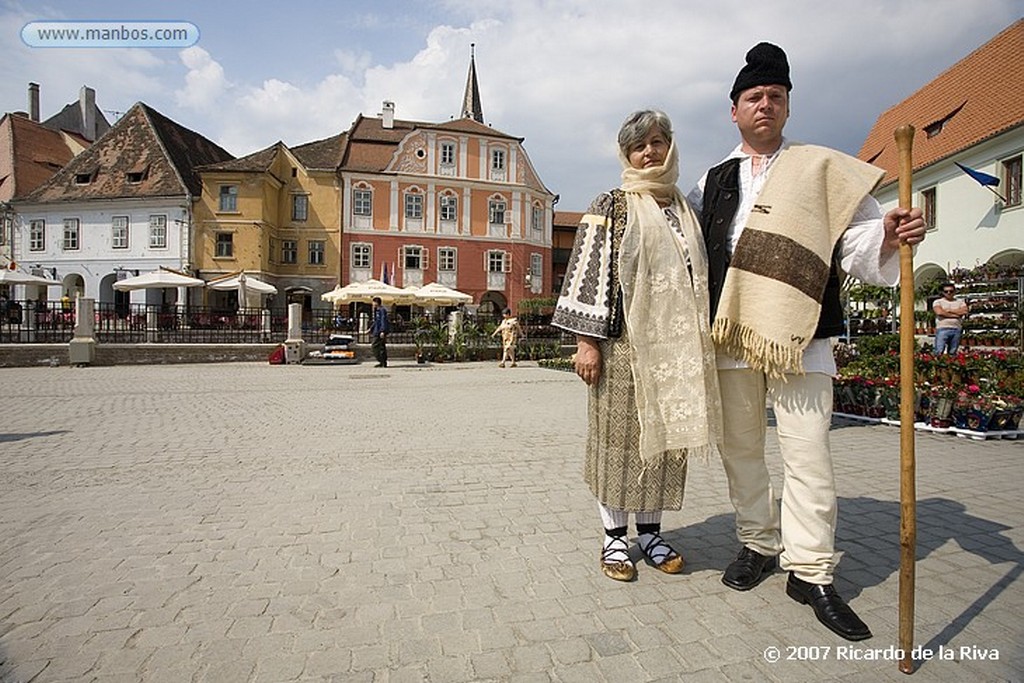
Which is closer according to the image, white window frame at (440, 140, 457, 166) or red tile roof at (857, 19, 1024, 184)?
red tile roof at (857, 19, 1024, 184)

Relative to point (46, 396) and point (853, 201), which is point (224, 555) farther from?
point (46, 396)

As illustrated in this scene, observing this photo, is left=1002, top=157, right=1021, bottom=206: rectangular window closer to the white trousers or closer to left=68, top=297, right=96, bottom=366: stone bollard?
the white trousers

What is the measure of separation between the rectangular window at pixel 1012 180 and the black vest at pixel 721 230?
23.3m

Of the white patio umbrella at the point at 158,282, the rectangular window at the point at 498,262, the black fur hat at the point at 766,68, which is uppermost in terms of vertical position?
the rectangular window at the point at 498,262

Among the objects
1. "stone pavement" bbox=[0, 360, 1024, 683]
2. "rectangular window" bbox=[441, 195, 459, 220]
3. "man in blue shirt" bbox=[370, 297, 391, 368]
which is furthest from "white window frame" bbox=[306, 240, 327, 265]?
"stone pavement" bbox=[0, 360, 1024, 683]

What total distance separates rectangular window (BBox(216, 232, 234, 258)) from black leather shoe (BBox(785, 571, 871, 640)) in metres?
36.5

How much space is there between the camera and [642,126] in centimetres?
266

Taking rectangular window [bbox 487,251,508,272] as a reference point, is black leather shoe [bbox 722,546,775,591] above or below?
below

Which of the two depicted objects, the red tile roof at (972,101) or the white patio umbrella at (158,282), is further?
the white patio umbrella at (158,282)

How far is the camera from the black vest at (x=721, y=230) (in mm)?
2539

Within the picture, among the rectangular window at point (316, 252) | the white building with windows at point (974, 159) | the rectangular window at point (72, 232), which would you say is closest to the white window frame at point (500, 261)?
the rectangular window at point (316, 252)

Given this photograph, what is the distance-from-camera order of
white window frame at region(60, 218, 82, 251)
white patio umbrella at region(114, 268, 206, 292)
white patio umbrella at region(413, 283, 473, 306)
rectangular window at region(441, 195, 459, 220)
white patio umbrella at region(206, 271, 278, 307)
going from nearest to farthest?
white patio umbrella at region(114, 268, 206, 292) → white patio umbrella at region(206, 271, 278, 307) → white patio umbrella at region(413, 283, 473, 306) → white window frame at region(60, 218, 82, 251) → rectangular window at region(441, 195, 459, 220)

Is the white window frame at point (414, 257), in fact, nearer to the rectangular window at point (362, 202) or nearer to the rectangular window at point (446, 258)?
the rectangular window at point (446, 258)

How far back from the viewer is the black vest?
2.54m
